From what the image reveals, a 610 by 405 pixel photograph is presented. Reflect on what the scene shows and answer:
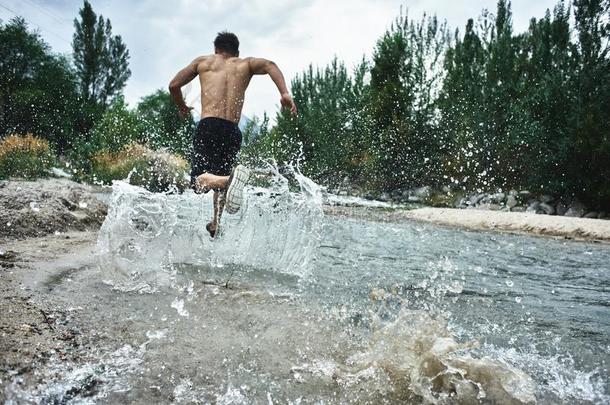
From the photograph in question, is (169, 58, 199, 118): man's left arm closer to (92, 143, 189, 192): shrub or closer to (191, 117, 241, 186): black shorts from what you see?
(191, 117, 241, 186): black shorts

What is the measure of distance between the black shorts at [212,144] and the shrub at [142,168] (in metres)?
9.58

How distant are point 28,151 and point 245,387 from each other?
13350 mm

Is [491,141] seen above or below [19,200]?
above

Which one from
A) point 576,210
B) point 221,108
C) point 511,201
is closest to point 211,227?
point 221,108

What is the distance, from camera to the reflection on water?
1.48m

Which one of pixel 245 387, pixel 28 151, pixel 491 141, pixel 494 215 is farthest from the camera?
pixel 491 141

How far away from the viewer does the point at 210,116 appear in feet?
13.0

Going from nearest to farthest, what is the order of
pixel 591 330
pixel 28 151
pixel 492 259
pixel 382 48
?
pixel 591 330
pixel 492 259
pixel 28 151
pixel 382 48

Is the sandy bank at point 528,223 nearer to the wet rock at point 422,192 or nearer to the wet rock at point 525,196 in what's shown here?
the wet rock at point 525,196

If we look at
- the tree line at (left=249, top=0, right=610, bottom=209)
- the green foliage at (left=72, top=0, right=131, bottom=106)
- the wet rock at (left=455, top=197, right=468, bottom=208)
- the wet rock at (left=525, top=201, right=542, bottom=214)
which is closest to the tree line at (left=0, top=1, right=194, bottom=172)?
the green foliage at (left=72, top=0, right=131, bottom=106)

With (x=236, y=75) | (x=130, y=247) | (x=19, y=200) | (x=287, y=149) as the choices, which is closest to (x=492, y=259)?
(x=236, y=75)

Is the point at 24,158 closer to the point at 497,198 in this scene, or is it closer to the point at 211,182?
the point at 211,182

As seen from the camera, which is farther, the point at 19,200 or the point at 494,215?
the point at 494,215

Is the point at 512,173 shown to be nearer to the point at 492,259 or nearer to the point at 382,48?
the point at 382,48
